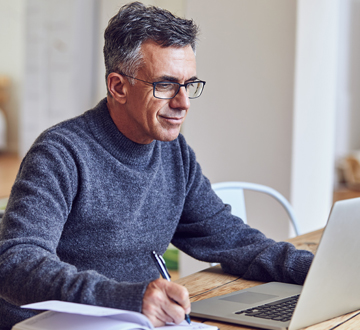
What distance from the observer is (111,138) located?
124 centimetres

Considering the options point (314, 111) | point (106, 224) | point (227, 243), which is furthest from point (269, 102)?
point (106, 224)

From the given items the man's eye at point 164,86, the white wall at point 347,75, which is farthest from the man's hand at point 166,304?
the white wall at point 347,75

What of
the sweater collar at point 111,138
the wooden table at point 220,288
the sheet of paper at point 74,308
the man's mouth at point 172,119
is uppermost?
the man's mouth at point 172,119

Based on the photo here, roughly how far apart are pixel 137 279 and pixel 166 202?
198mm

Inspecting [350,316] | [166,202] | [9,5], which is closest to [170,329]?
[350,316]

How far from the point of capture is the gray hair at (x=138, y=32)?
3.83 feet

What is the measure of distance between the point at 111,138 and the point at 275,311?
548mm

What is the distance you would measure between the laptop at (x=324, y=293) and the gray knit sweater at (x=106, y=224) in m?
0.19

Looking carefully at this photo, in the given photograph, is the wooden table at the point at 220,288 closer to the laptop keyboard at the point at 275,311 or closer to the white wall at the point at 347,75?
the laptop keyboard at the point at 275,311

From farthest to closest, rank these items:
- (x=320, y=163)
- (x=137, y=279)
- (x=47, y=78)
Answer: (x=47, y=78) < (x=320, y=163) < (x=137, y=279)

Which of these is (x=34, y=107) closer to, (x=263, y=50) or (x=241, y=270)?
→ (x=263, y=50)

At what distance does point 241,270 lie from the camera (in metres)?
1.24

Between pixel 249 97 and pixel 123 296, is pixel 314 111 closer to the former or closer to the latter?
pixel 249 97

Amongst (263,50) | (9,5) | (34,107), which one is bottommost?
(34,107)
